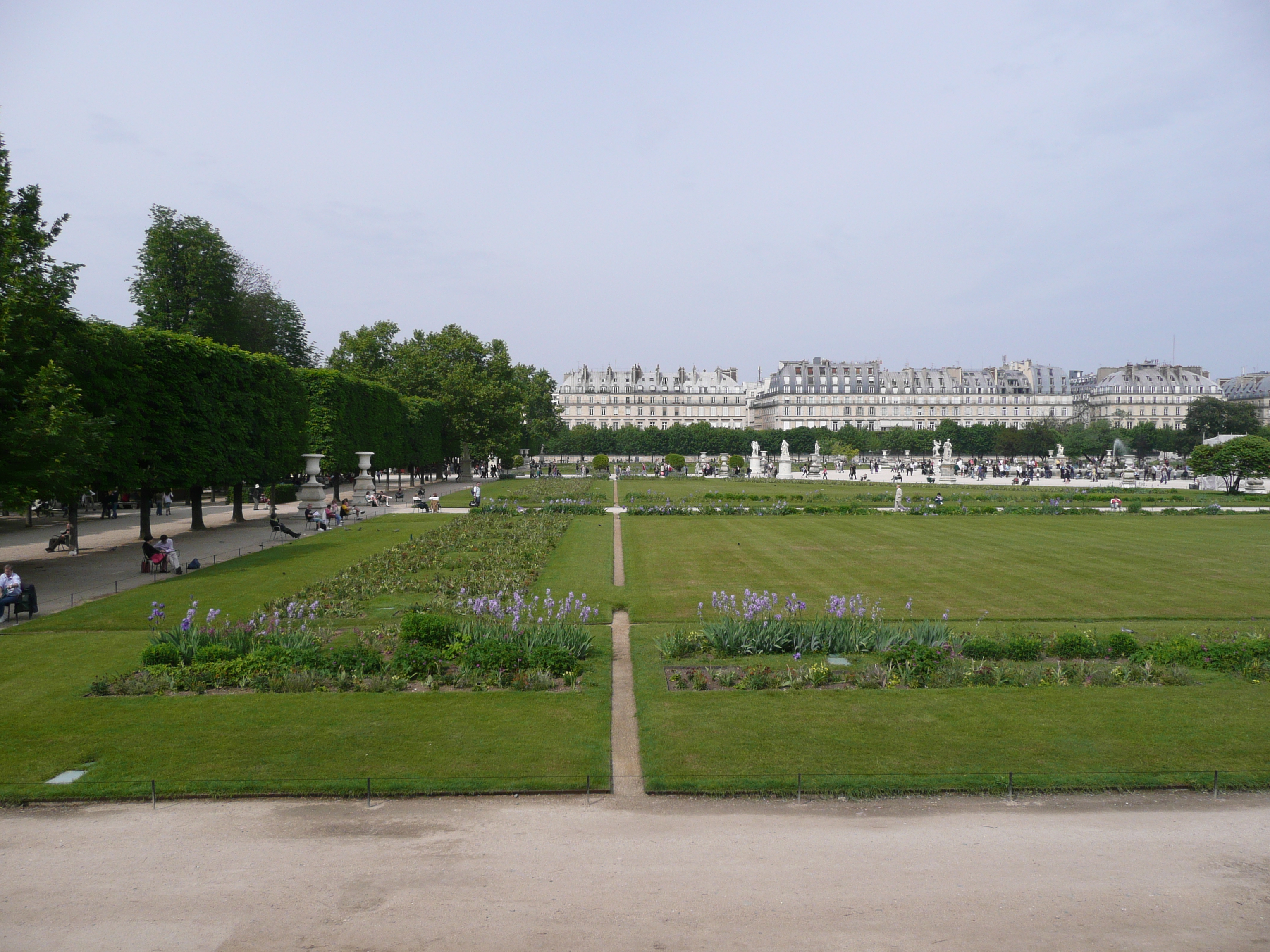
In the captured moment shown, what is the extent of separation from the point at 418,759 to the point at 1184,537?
2630 cm

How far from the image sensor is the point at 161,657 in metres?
11.6

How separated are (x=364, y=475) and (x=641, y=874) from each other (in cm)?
4049

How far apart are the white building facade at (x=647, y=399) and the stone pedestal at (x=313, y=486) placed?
98.6 m

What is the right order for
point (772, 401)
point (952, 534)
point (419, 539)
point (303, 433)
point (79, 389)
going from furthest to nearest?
point (772, 401)
point (303, 433)
point (952, 534)
point (419, 539)
point (79, 389)

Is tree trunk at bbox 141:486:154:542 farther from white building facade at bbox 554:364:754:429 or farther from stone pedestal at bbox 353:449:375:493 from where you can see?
white building facade at bbox 554:364:754:429

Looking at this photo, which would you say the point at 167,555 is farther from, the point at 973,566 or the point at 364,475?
the point at 364,475

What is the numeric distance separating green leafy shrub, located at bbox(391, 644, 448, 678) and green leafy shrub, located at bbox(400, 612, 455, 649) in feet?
1.14

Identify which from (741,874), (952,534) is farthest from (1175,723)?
Answer: (952,534)

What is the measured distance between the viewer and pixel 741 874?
6637mm

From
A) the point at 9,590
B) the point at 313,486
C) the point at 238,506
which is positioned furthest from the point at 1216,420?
the point at 9,590

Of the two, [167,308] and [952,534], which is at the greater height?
[167,308]

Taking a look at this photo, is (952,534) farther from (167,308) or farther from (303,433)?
(167,308)

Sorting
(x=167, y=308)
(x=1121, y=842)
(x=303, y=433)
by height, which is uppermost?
(x=167, y=308)

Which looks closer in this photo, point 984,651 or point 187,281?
point 984,651
